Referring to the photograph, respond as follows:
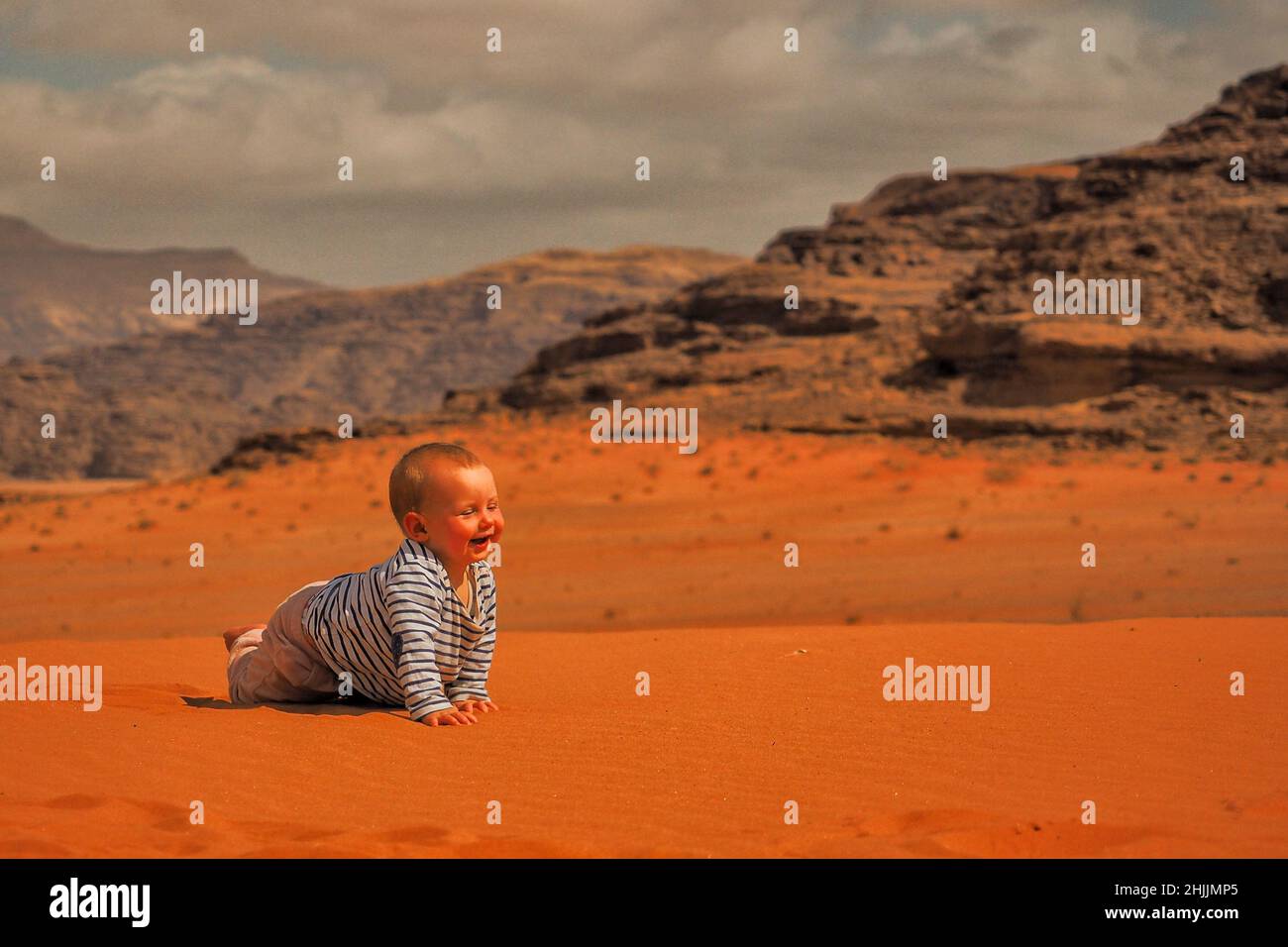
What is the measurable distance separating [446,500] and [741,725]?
1.80 metres

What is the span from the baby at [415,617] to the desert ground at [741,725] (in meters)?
0.21

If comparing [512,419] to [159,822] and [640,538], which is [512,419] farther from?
[159,822]

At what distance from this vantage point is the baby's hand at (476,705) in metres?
6.87

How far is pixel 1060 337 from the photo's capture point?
111ft

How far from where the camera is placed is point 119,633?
16.9 metres

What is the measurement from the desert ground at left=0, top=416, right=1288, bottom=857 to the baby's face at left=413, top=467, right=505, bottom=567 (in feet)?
2.80

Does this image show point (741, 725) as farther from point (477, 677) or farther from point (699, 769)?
point (477, 677)

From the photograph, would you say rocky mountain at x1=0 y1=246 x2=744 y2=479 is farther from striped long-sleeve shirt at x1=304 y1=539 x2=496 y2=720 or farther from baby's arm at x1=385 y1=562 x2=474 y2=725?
baby's arm at x1=385 y1=562 x2=474 y2=725

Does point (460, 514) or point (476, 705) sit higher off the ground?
point (460, 514)

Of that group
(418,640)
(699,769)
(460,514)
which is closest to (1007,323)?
(460,514)

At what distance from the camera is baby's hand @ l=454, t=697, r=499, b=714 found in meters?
6.87

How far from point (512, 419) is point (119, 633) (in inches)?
1086

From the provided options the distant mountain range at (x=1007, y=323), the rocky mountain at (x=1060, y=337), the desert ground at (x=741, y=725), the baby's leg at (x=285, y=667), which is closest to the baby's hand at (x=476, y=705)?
the desert ground at (x=741, y=725)

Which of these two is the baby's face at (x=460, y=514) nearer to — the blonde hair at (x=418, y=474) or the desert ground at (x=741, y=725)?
the blonde hair at (x=418, y=474)
